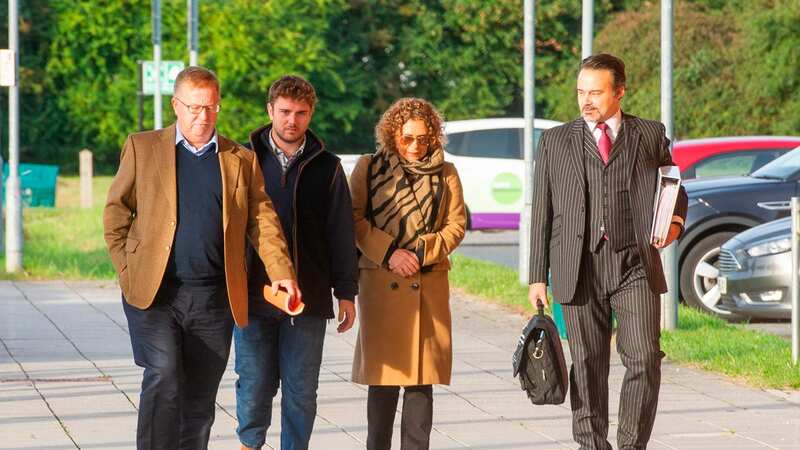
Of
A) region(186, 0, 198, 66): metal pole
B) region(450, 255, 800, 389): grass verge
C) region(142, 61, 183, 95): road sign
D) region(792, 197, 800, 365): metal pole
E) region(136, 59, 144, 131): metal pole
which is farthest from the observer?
region(136, 59, 144, 131): metal pole

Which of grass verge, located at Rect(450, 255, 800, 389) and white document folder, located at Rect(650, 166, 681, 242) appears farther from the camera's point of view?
grass verge, located at Rect(450, 255, 800, 389)

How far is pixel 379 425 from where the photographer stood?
7.51 meters

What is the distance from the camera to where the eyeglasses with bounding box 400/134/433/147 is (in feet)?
24.3

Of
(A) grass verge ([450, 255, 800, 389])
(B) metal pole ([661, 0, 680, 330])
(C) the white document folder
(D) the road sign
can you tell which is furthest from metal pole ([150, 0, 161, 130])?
(C) the white document folder

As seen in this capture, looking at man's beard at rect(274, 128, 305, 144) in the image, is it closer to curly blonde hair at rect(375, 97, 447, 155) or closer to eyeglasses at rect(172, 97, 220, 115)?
curly blonde hair at rect(375, 97, 447, 155)

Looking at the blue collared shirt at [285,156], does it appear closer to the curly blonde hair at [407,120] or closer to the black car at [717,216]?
the curly blonde hair at [407,120]

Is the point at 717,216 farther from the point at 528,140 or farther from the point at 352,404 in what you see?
the point at 352,404

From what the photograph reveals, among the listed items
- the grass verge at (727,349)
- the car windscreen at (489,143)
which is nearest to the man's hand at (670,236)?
the grass verge at (727,349)

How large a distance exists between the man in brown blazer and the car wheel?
898cm

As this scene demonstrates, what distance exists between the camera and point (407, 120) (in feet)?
24.3

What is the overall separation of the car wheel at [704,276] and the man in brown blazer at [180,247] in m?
8.98

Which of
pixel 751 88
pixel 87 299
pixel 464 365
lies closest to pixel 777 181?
pixel 464 365

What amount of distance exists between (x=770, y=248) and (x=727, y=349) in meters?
2.31

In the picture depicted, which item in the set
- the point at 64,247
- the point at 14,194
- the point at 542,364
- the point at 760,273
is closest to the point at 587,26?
the point at 760,273
